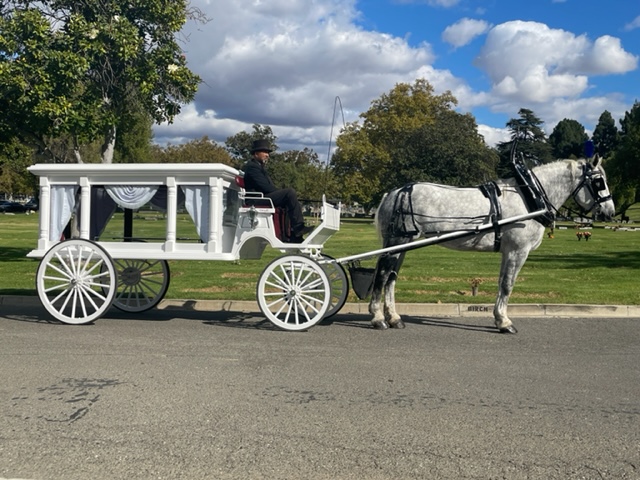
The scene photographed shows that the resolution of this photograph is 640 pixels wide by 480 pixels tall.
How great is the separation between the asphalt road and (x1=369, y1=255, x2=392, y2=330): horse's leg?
11.5 inches

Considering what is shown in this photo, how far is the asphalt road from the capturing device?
4121mm

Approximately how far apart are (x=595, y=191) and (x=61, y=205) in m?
7.22

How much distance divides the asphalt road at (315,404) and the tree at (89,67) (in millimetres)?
8348

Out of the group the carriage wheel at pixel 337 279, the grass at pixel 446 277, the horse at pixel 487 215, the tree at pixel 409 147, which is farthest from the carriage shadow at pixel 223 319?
the tree at pixel 409 147

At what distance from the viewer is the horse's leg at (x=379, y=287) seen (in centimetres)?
887

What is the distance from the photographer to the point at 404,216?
29.3 ft

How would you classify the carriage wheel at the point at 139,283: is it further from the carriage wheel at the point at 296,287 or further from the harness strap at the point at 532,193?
the harness strap at the point at 532,193

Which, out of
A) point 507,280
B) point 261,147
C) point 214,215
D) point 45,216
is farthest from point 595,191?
point 45,216

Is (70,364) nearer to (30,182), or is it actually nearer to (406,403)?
(406,403)

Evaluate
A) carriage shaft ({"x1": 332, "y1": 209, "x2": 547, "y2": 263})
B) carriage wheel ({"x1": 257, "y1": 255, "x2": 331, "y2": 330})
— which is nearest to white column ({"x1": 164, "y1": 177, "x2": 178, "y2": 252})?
carriage wheel ({"x1": 257, "y1": 255, "x2": 331, "y2": 330})

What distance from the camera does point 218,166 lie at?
8406 mm

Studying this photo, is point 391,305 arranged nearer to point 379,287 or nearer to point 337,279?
point 379,287

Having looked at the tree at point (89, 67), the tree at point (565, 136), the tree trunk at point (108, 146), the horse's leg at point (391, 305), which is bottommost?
the horse's leg at point (391, 305)

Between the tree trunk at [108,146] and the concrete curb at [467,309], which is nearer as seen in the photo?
the concrete curb at [467,309]
